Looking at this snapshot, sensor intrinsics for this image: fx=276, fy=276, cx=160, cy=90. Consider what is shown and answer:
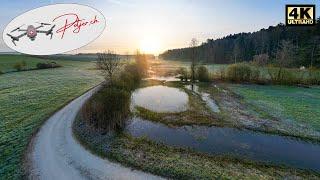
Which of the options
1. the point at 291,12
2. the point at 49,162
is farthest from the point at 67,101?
the point at 291,12

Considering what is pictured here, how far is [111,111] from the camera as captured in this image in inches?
1287

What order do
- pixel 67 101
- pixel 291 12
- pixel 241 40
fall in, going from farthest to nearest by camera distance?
pixel 241 40 → pixel 67 101 → pixel 291 12

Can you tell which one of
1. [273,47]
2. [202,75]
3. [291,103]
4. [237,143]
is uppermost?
[273,47]

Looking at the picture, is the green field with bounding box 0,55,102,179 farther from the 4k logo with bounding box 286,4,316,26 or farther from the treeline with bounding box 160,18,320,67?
the treeline with bounding box 160,18,320,67

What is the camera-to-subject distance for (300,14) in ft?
81.5

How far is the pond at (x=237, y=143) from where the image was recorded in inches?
879

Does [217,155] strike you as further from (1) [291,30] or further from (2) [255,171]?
(1) [291,30]

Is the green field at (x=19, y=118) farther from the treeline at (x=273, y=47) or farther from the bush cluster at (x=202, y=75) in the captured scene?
the treeline at (x=273, y=47)

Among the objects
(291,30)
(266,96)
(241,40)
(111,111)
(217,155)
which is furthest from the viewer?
(241,40)

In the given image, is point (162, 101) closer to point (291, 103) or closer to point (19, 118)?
point (291, 103)

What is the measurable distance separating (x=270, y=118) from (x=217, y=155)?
14.7 m

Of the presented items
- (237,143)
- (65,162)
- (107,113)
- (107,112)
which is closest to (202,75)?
(107,112)

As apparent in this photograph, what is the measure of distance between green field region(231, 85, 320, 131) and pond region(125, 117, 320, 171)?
6.60 meters

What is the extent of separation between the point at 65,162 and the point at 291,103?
117 ft
